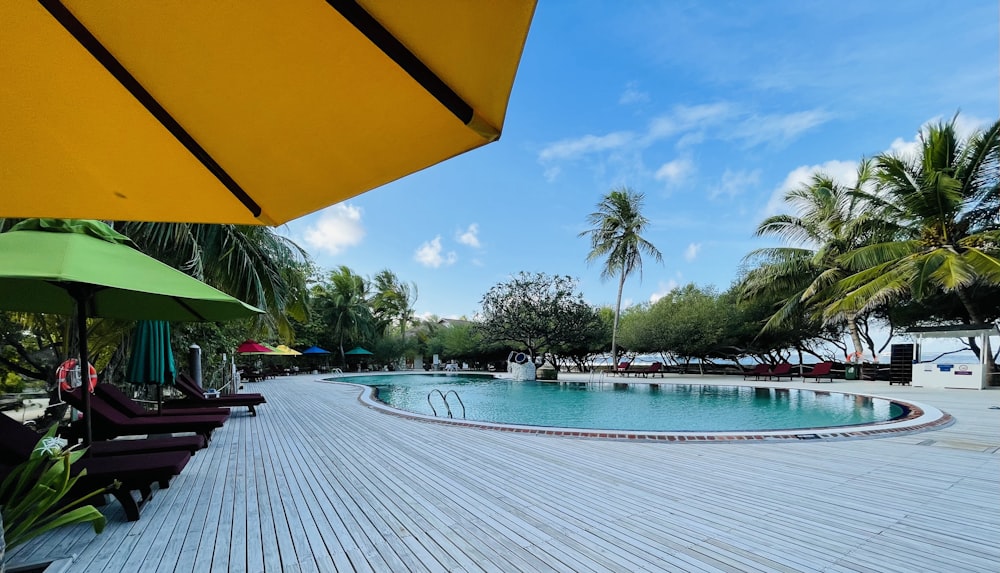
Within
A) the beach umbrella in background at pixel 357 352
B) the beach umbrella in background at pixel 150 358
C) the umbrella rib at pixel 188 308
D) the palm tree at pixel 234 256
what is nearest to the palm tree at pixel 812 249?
the palm tree at pixel 234 256

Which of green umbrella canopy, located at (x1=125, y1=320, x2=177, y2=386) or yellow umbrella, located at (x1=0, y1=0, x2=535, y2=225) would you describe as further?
green umbrella canopy, located at (x1=125, y1=320, x2=177, y2=386)

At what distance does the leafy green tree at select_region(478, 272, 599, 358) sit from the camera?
22625 mm

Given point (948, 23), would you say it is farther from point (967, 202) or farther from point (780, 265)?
point (780, 265)

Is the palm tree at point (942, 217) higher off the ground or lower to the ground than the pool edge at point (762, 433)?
higher

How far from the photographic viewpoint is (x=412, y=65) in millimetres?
1116

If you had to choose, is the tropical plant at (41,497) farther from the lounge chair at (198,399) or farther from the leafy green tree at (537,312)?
the leafy green tree at (537,312)

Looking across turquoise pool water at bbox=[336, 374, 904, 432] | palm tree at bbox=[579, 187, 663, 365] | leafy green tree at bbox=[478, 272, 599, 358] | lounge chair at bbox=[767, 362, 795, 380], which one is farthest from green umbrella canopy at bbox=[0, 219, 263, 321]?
palm tree at bbox=[579, 187, 663, 365]

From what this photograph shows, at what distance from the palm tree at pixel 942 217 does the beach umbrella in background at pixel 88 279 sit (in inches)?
631

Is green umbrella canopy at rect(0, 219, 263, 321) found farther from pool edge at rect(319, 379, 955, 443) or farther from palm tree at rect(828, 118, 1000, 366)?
palm tree at rect(828, 118, 1000, 366)

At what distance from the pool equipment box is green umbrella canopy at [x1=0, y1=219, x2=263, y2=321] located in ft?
57.7

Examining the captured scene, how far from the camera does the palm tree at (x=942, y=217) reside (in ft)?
40.6

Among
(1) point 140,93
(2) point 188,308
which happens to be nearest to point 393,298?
(2) point 188,308

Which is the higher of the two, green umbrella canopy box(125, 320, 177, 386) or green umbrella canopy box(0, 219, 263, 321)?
green umbrella canopy box(0, 219, 263, 321)

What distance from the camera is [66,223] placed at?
318 centimetres
